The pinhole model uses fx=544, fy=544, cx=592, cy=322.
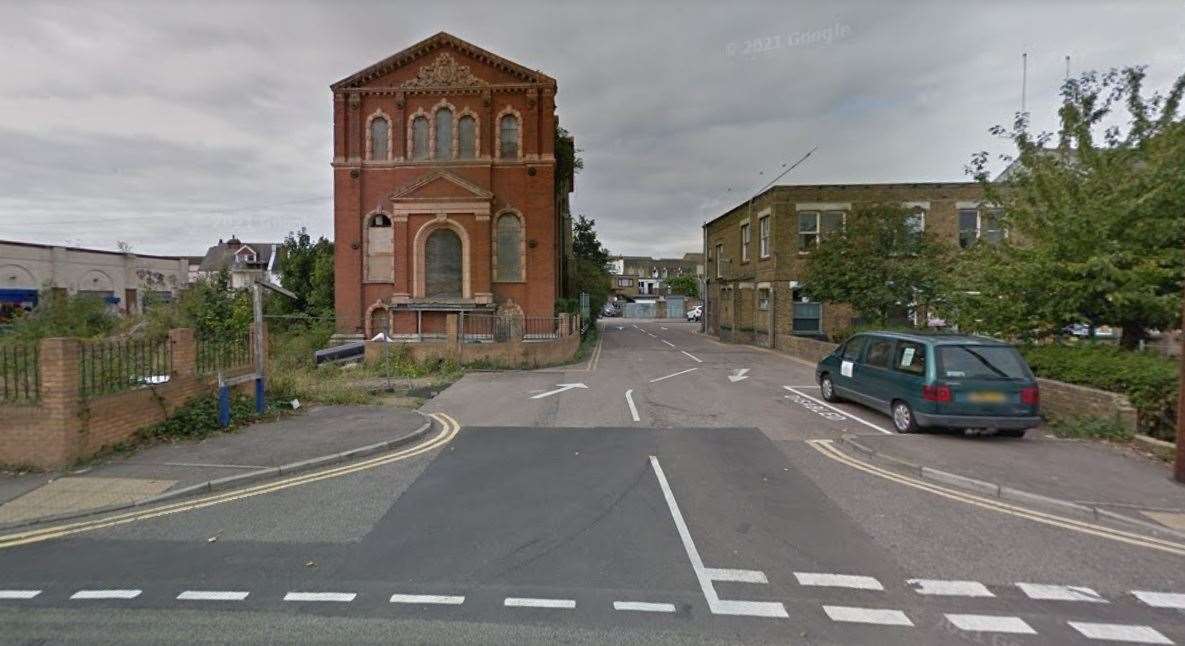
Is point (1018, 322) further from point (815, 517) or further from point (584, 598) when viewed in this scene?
point (584, 598)

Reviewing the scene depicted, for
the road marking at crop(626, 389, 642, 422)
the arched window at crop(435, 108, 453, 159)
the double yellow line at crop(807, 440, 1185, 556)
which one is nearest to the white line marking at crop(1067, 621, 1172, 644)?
the double yellow line at crop(807, 440, 1185, 556)

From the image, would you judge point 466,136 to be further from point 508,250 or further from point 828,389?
point 828,389

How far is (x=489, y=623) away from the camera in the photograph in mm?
3561

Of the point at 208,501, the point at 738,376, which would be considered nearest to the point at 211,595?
the point at 208,501

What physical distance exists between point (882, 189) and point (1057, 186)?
13188 millimetres

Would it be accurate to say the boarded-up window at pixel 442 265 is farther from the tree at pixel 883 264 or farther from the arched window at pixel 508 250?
the tree at pixel 883 264

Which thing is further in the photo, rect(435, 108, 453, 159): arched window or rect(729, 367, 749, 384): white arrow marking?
rect(435, 108, 453, 159): arched window

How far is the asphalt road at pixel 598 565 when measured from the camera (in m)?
3.54

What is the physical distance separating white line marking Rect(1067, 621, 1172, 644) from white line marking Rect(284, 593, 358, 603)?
193 inches

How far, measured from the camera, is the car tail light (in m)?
8.03

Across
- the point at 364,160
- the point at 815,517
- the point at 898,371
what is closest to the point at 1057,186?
the point at 898,371

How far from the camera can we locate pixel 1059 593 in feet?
13.0

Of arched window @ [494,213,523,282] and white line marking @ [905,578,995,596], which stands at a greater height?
arched window @ [494,213,523,282]

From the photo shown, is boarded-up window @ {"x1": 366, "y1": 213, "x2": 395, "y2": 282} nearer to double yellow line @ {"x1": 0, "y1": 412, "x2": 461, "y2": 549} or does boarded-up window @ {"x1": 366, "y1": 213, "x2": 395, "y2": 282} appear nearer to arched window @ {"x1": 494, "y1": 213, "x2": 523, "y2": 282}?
arched window @ {"x1": 494, "y1": 213, "x2": 523, "y2": 282}
